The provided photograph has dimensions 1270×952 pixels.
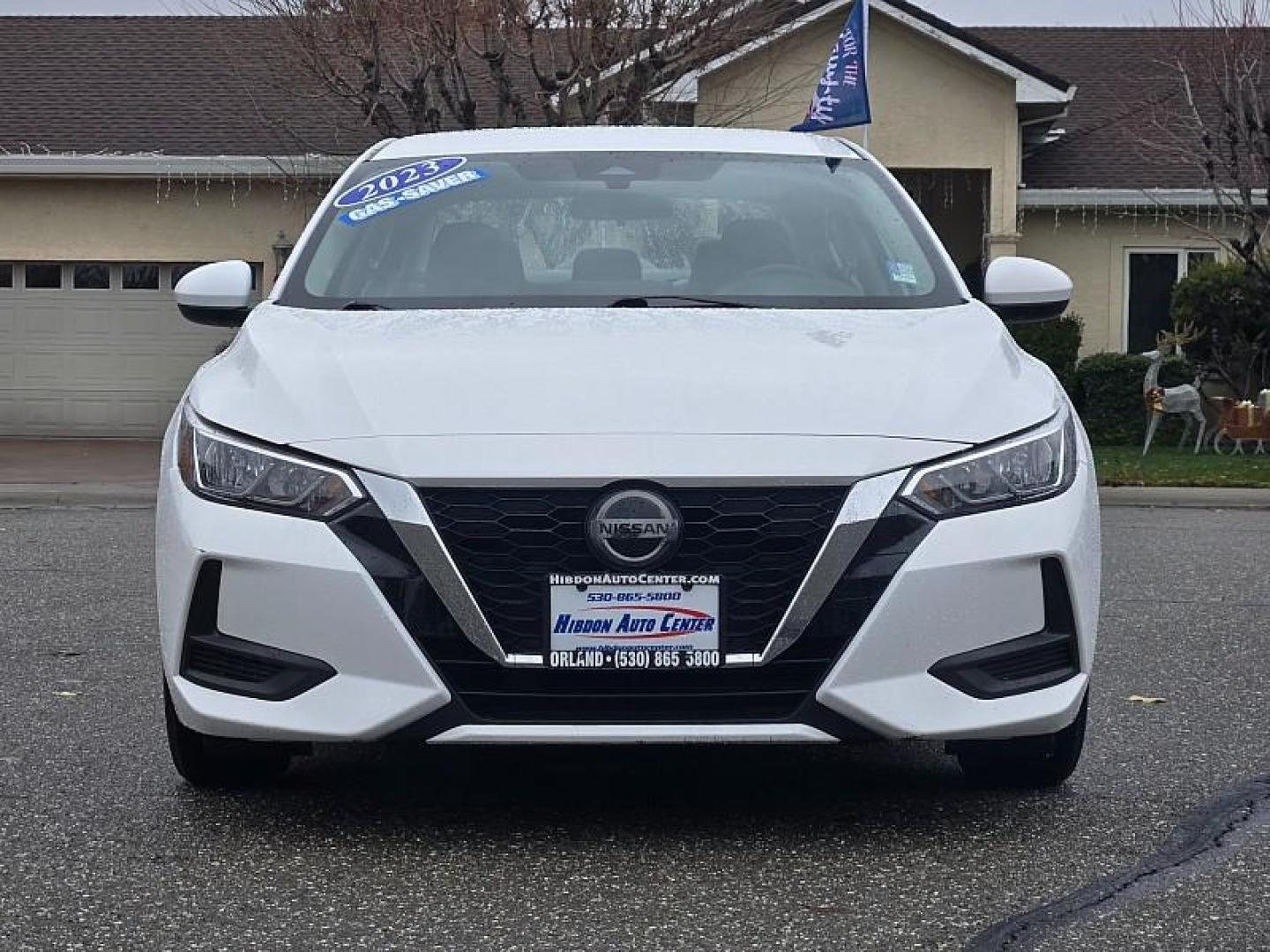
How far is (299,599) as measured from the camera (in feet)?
14.1

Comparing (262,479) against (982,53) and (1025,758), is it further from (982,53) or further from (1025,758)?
(982,53)

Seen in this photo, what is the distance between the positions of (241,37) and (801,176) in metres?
21.6

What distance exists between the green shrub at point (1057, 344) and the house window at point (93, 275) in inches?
411

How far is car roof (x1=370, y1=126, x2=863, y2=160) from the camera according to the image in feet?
20.0

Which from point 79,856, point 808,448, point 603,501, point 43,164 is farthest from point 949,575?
point 43,164

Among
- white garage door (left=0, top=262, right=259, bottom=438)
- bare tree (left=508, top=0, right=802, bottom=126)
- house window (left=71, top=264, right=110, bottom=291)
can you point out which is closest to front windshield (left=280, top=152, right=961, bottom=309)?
bare tree (left=508, top=0, right=802, bottom=126)

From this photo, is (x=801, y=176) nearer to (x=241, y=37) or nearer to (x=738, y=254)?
(x=738, y=254)

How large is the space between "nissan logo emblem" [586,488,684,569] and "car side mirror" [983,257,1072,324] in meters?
1.67

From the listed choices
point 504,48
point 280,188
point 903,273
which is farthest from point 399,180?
point 280,188

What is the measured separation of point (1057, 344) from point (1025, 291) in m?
18.7

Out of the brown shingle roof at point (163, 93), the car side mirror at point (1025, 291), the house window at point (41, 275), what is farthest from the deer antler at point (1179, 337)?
the car side mirror at point (1025, 291)

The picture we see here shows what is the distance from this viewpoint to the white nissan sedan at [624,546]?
4277mm

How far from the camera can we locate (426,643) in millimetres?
4281

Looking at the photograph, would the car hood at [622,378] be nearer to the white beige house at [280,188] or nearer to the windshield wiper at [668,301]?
the windshield wiper at [668,301]
